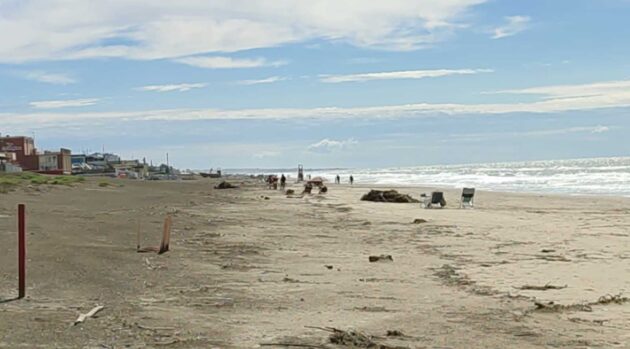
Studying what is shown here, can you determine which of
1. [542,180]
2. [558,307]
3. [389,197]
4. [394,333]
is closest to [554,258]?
[558,307]

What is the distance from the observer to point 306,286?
11.4 m

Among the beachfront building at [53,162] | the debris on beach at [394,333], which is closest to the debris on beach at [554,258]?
the debris on beach at [394,333]

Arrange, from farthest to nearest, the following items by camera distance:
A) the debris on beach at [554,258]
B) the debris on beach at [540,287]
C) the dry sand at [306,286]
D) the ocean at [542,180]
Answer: the ocean at [542,180] → the debris on beach at [554,258] → the debris on beach at [540,287] → the dry sand at [306,286]

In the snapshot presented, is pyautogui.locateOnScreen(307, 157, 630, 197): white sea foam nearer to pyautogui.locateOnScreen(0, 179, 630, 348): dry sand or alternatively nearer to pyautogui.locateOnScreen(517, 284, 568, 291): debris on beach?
pyautogui.locateOnScreen(0, 179, 630, 348): dry sand

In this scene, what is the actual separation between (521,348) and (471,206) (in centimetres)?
2953

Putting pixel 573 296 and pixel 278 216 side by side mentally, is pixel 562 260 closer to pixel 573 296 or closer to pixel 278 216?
pixel 573 296

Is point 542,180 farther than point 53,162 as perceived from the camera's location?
No

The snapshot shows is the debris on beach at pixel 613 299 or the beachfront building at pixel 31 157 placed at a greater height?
the beachfront building at pixel 31 157

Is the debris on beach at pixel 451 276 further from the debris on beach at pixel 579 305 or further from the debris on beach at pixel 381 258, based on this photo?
the debris on beach at pixel 579 305

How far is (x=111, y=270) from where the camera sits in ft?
40.1

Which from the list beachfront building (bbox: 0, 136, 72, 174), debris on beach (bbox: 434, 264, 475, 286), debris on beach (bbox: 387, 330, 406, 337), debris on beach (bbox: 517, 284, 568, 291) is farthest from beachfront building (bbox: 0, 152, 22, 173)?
debris on beach (bbox: 387, 330, 406, 337)

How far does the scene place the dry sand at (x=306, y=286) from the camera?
26.0 ft

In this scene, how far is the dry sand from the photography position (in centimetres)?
792

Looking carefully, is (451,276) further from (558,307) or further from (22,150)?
(22,150)
